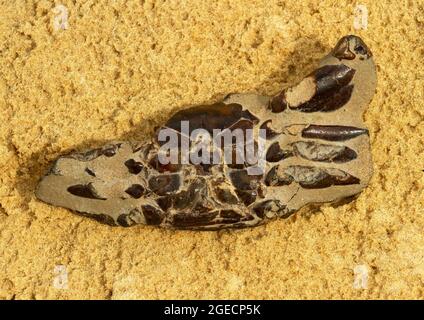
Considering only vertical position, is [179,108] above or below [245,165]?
above

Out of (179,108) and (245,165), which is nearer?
(245,165)

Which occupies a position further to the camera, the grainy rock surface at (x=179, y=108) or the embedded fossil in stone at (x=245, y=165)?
the grainy rock surface at (x=179, y=108)

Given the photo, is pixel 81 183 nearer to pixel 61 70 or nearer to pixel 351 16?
pixel 61 70

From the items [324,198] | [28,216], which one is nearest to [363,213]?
[324,198]
